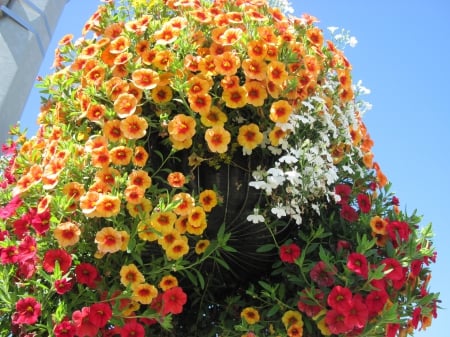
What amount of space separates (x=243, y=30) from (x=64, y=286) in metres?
1.25

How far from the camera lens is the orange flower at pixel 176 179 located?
214 centimetres

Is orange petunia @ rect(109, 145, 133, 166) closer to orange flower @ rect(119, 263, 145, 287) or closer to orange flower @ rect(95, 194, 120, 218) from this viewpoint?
orange flower @ rect(95, 194, 120, 218)

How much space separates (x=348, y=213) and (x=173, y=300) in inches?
33.0

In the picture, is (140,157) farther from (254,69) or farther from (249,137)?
(254,69)

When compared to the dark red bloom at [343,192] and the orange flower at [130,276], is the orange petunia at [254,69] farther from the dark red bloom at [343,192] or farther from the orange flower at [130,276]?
the orange flower at [130,276]

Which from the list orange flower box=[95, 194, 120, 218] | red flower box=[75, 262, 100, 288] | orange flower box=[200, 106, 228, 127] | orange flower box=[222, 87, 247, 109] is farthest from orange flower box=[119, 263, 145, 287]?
orange flower box=[222, 87, 247, 109]

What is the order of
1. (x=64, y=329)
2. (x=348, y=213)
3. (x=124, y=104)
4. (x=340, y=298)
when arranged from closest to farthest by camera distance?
(x=64, y=329), (x=340, y=298), (x=124, y=104), (x=348, y=213)

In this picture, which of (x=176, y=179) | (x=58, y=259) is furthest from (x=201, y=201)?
(x=58, y=259)

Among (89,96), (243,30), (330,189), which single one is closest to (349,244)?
(330,189)

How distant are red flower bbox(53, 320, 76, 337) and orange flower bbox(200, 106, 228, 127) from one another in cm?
88

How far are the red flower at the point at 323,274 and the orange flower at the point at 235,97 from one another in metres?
0.68

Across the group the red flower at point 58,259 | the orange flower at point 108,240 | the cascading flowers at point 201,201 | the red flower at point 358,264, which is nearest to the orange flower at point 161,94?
the cascading flowers at point 201,201

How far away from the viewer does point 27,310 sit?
204 centimetres

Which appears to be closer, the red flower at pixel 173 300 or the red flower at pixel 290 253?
the red flower at pixel 173 300
